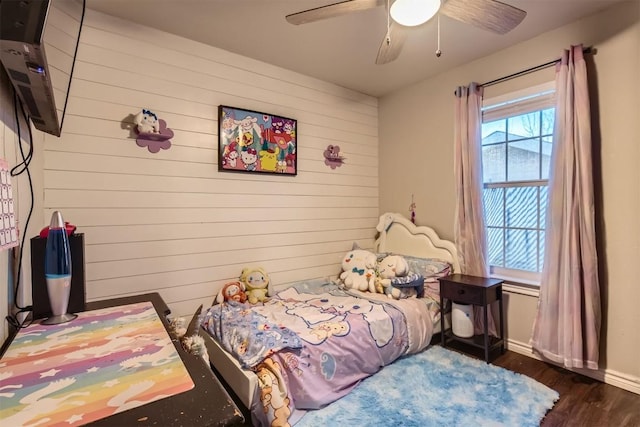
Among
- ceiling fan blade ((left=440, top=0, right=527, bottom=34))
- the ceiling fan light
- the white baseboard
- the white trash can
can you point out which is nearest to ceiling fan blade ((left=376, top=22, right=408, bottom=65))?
the ceiling fan light

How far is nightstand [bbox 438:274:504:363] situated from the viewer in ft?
7.87

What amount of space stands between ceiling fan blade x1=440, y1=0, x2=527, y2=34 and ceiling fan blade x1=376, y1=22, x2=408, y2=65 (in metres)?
0.23

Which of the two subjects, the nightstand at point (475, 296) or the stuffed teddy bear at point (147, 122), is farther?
the nightstand at point (475, 296)

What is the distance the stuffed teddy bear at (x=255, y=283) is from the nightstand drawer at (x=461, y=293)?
150 centimetres

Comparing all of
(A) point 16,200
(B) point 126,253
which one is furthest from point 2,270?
(B) point 126,253

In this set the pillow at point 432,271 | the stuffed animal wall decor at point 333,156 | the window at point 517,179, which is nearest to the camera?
the window at point 517,179

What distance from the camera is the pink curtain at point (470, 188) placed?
107 inches

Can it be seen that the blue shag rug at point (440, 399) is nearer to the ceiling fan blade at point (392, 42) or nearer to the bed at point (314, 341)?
the bed at point (314, 341)

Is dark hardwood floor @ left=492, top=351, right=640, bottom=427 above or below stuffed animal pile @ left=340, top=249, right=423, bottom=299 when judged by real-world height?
below

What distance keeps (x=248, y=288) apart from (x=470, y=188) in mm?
2108

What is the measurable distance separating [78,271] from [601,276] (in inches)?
123

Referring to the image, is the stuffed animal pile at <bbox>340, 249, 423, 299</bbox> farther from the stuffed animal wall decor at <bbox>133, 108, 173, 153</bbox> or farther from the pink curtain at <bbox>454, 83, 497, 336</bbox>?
the stuffed animal wall decor at <bbox>133, 108, 173, 153</bbox>

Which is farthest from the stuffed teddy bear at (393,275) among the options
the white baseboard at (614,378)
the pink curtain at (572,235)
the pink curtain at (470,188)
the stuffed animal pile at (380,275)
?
the white baseboard at (614,378)

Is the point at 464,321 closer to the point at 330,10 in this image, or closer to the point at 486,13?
the point at 486,13
